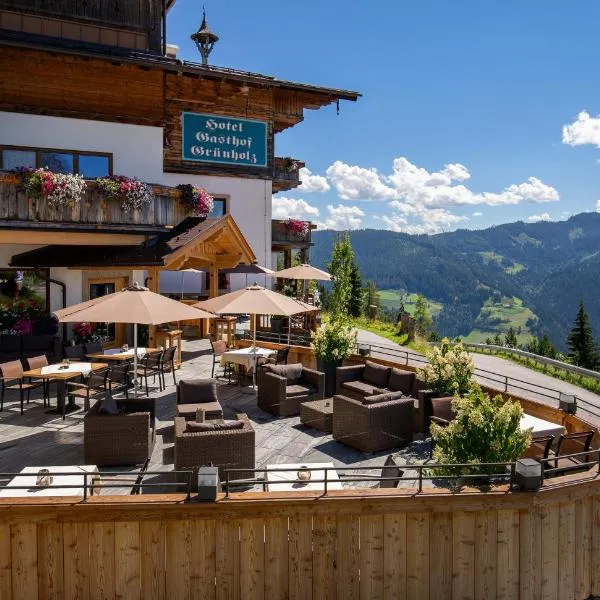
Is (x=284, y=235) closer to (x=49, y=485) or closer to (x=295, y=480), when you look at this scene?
(x=295, y=480)

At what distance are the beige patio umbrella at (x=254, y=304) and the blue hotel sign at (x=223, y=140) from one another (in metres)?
11.9

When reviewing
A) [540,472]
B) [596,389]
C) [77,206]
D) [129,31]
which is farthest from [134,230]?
[596,389]

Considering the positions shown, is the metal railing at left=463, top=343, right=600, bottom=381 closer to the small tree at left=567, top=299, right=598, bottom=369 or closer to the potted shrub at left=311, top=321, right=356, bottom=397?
the potted shrub at left=311, top=321, right=356, bottom=397

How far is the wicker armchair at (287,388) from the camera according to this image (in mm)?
11719

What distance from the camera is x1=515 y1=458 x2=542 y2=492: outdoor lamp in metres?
6.52

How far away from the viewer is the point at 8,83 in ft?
61.9

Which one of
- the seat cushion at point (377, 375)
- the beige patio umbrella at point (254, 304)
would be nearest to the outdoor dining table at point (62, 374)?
the beige patio umbrella at point (254, 304)

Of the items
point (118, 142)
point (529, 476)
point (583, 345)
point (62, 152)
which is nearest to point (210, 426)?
point (529, 476)

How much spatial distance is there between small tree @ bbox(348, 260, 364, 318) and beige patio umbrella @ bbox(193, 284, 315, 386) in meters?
29.1

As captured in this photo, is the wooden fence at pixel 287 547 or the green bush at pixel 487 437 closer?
the wooden fence at pixel 287 547

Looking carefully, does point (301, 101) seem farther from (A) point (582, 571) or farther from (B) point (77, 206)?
(A) point (582, 571)

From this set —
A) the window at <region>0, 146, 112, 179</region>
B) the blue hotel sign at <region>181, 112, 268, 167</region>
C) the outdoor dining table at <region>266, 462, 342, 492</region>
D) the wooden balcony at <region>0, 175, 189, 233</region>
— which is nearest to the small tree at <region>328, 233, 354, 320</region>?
the blue hotel sign at <region>181, 112, 268, 167</region>

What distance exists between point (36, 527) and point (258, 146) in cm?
2144

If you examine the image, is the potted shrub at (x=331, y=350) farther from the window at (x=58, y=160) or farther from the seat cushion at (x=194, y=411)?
the window at (x=58, y=160)
